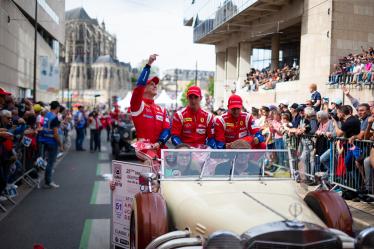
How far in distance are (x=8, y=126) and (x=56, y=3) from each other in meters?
28.0

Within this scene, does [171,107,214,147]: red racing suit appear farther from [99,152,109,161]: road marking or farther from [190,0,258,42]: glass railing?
[190,0,258,42]: glass railing

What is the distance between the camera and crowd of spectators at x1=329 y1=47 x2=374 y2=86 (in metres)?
15.2

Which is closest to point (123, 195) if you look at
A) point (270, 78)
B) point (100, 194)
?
point (100, 194)

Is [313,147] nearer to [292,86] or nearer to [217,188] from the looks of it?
[217,188]

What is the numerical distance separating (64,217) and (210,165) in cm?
379

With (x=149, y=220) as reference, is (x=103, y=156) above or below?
below

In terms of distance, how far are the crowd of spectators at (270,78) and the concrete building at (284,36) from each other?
0.54 metres

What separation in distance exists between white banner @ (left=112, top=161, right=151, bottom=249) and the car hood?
0.67m

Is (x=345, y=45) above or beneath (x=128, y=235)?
above

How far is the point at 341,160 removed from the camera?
27.7 feet

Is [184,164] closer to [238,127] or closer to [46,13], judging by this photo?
[238,127]

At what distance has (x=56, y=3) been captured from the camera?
34531 millimetres

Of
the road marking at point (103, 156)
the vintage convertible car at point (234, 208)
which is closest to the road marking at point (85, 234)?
the vintage convertible car at point (234, 208)

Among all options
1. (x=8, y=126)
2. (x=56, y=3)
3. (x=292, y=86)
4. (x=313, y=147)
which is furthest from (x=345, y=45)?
(x=56, y=3)
